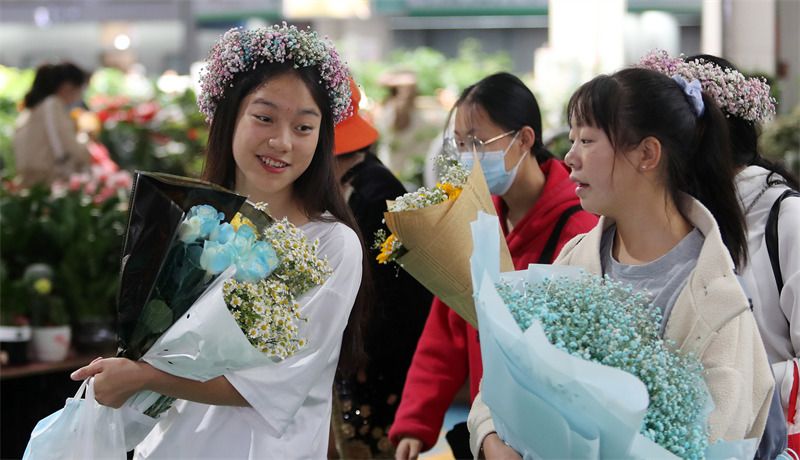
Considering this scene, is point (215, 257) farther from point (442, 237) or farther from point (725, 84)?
point (725, 84)

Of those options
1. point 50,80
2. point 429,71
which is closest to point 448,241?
point 50,80

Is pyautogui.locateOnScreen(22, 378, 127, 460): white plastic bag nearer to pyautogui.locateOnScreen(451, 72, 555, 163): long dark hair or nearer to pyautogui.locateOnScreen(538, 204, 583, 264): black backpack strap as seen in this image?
pyautogui.locateOnScreen(538, 204, 583, 264): black backpack strap

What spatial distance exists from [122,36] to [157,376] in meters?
19.3

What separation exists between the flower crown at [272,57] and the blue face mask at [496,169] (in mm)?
537

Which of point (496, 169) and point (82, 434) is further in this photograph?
point (496, 169)

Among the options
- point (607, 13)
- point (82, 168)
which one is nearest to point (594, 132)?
point (82, 168)

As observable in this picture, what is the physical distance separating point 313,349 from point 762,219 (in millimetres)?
1050

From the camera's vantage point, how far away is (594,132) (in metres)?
1.99

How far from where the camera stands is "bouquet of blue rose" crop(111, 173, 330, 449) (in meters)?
1.87

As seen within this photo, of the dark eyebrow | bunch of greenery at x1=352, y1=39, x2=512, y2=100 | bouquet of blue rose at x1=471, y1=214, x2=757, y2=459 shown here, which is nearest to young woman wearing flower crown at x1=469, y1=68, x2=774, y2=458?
bouquet of blue rose at x1=471, y1=214, x2=757, y2=459

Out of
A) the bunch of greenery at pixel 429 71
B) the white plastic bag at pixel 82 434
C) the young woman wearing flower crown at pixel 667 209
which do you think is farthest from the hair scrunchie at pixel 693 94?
the bunch of greenery at pixel 429 71

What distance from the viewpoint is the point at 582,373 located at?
1.54 meters

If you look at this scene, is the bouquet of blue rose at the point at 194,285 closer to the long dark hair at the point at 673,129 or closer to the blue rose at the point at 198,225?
the blue rose at the point at 198,225

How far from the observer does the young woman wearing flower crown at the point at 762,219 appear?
2.41m
